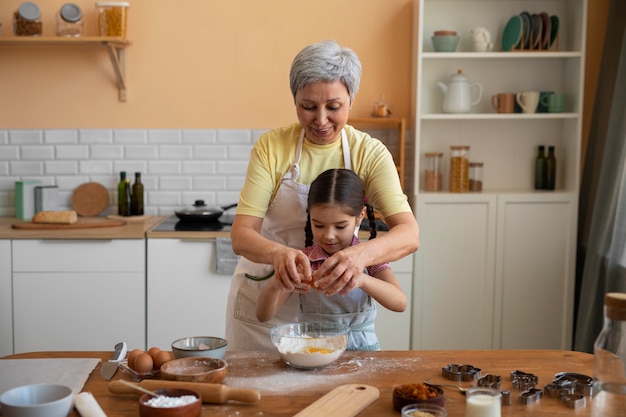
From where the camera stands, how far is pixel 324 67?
2.43 metres

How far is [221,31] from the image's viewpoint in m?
4.68

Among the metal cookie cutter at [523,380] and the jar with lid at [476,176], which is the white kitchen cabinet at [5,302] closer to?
the jar with lid at [476,176]

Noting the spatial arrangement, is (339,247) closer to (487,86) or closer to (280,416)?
(280,416)

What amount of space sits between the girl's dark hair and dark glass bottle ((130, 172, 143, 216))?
2308 mm

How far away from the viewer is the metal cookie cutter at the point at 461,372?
205cm

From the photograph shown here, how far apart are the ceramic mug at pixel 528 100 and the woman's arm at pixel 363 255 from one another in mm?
2192

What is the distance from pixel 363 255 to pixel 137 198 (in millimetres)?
2628

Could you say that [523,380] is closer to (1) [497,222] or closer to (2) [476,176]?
(1) [497,222]

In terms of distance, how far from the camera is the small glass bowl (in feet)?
5.65

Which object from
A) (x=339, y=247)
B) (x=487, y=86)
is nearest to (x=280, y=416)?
(x=339, y=247)

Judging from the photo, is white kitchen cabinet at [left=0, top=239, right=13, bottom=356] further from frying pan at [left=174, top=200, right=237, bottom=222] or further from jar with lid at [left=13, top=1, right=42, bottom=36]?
jar with lid at [left=13, top=1, right=42, bottom=36]

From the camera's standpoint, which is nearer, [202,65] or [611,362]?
[611,362]

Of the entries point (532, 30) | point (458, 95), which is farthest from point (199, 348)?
point (532, 30)

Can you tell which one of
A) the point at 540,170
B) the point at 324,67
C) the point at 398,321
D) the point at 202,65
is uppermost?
the point at 202,65
